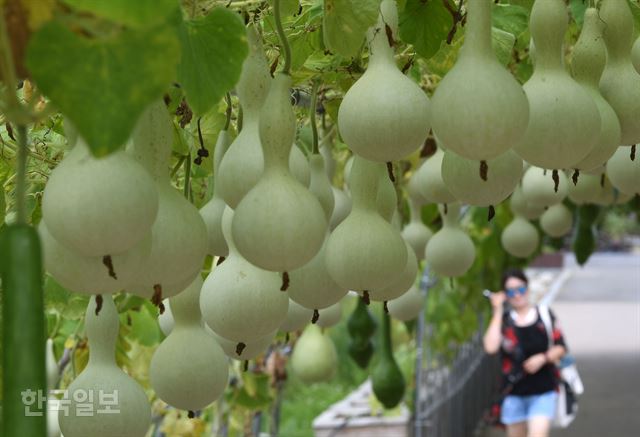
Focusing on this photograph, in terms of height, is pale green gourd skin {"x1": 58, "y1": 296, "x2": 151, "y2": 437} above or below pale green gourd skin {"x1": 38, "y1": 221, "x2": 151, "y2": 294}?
below

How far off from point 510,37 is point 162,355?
0.78 m

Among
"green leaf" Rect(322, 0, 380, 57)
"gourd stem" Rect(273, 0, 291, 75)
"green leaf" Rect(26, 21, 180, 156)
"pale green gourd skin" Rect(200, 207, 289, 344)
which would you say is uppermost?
"green leaf" Rect(322, 0, 380, 57)

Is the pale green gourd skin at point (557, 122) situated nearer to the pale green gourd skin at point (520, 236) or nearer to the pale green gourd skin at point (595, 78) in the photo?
the pale green gourd skin at point (595, 78)

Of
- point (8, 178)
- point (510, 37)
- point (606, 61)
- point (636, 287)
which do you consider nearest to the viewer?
point (606, 61)

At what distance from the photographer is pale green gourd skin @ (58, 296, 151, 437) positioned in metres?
1.05

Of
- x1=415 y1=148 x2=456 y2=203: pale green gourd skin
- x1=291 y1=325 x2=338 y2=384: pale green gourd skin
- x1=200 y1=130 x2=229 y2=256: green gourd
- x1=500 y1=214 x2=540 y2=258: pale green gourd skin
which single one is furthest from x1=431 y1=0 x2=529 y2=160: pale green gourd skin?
x1=291 y1=325 x2=338 y2=384: pale green gourd skin

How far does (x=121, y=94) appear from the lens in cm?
65

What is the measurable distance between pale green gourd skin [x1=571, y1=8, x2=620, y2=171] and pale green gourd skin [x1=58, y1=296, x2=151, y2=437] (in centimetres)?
50

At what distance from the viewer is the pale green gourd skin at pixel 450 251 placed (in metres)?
2.00

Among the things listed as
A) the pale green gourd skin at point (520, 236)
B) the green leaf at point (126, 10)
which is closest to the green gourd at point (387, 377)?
the pale green gourd skin at point (520, 236)

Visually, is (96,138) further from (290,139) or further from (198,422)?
(198,422)

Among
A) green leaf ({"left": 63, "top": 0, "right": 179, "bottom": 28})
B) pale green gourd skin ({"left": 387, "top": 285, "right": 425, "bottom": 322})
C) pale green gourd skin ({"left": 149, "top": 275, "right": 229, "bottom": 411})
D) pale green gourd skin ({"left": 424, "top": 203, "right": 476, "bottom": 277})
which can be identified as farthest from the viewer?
pale green gourd skin ({"left": 387, "top": 285, "right": 425, "bottom": 322})

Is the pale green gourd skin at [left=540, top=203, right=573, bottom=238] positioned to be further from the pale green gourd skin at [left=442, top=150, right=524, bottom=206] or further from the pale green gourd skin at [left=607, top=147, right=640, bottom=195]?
the pale green gourd skin at [left=442, top=150, right=524, bottom=206]

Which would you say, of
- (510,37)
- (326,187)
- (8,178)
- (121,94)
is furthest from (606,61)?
(8,178)
